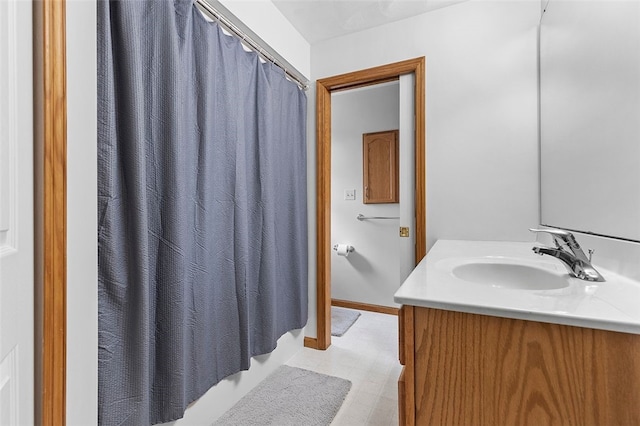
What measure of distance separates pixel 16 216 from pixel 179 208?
0.55m

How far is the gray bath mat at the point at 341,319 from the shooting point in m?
2.56

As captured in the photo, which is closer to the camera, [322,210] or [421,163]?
[421,163]

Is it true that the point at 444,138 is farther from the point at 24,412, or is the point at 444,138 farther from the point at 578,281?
the point at 24,412

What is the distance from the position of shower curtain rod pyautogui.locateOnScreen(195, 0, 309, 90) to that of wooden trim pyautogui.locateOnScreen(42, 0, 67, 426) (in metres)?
0.86

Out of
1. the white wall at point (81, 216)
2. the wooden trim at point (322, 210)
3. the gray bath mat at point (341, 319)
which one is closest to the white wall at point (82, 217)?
the white wall at point (81, 216)

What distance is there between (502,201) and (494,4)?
1.21 m

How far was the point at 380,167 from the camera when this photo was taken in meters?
3.02

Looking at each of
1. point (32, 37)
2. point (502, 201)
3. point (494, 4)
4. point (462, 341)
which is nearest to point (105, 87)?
point (32, 37)

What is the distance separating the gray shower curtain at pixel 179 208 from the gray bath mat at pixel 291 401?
0.24 metres

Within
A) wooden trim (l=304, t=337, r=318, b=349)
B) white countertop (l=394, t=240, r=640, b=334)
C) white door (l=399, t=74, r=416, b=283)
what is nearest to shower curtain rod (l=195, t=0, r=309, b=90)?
white door (l=399, t=74, r=416, b=283)

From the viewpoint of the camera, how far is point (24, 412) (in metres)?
0.59

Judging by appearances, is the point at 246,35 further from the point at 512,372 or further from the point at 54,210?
the point at 512,372

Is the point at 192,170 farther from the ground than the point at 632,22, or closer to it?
closer to it

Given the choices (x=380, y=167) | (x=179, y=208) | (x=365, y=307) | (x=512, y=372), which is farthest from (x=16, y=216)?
(x=365, y=307)
